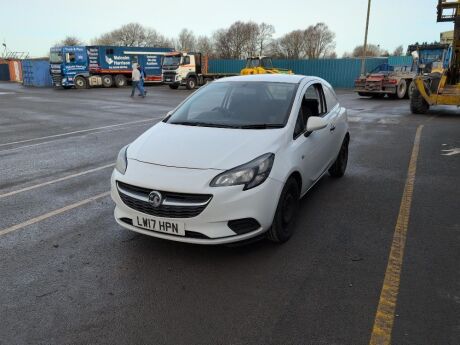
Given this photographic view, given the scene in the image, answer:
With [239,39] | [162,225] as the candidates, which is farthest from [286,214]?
[239,39]

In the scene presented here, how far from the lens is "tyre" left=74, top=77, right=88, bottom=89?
31.8 metres

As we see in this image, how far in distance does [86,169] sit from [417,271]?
5.37 meters

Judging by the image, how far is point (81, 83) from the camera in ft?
105

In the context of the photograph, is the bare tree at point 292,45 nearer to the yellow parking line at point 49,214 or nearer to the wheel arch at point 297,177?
the yellow parking line at point 49,214

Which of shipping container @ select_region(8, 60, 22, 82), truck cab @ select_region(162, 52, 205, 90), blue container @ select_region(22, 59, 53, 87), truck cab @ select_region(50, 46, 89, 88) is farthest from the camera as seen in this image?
shipping container @ select_region(8, 60, 22, 82)

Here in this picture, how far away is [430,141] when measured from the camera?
31.7 feet

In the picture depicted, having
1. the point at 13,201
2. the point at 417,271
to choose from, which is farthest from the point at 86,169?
the point at 417,271

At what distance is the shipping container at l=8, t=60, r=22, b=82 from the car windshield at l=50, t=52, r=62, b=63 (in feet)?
64.8

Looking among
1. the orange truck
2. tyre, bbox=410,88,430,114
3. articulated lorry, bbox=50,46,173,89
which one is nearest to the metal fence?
articulated lorry, bbox=50,46,173,89

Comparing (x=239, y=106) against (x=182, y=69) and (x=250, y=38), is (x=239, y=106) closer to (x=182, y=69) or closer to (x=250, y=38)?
(x=182, y=69)

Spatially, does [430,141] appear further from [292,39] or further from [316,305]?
[292,39]

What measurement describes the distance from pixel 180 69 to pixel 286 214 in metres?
27.9

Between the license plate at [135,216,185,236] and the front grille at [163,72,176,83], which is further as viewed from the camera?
Result: the front grille at [163,72,176,83]

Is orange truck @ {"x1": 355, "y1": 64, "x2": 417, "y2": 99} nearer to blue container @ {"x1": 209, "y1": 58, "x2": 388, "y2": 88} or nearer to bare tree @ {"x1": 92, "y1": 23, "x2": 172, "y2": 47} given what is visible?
blue container @ {"x1": 209, "y1": 58, "x2": 388, "y2": 88}
